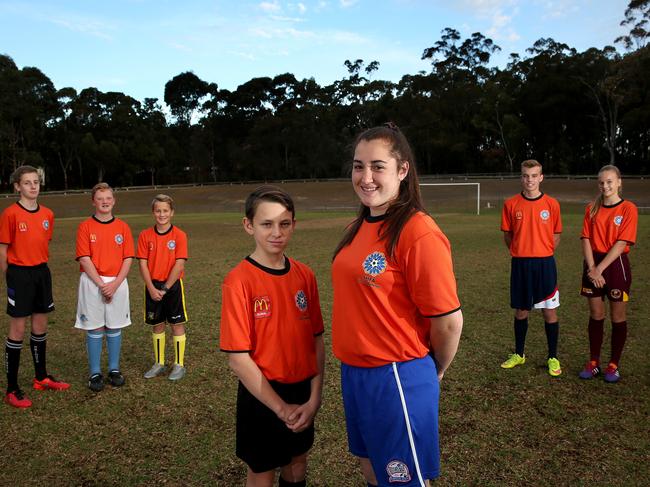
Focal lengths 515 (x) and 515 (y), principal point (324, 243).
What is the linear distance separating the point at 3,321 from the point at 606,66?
6481cm

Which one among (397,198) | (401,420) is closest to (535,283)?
(397,198)

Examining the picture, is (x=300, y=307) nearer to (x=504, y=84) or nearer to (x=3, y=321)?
(x=3, y=321)

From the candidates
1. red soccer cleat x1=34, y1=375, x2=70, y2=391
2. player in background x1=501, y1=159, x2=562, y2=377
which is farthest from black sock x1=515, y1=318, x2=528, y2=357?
red soccer cleat x1=34, y1=375, x2=70, y2=391

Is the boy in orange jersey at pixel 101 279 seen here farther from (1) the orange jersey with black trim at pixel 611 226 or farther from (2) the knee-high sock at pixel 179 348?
(1) the orange jersey with black trim at pixel 611 226

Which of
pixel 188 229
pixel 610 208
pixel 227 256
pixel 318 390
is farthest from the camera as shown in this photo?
pixel 188 229

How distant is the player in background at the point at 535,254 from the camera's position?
18.6ft

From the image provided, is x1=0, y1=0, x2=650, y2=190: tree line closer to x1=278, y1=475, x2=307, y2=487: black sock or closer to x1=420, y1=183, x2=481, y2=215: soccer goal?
x1=420, y1=183, x2=481, y2=215: soccer goal

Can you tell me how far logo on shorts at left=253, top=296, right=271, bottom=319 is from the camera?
8.50 ft

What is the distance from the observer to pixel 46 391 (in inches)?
213

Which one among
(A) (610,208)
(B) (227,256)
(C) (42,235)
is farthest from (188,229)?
(A) (610,208)

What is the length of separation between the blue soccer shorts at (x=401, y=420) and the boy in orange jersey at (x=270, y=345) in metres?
0.40

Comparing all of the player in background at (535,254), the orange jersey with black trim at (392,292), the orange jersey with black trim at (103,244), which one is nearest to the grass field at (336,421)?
the player in background at (535,254)

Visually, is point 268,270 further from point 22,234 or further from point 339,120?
point 339,120

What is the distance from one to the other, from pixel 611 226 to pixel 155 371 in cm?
516
